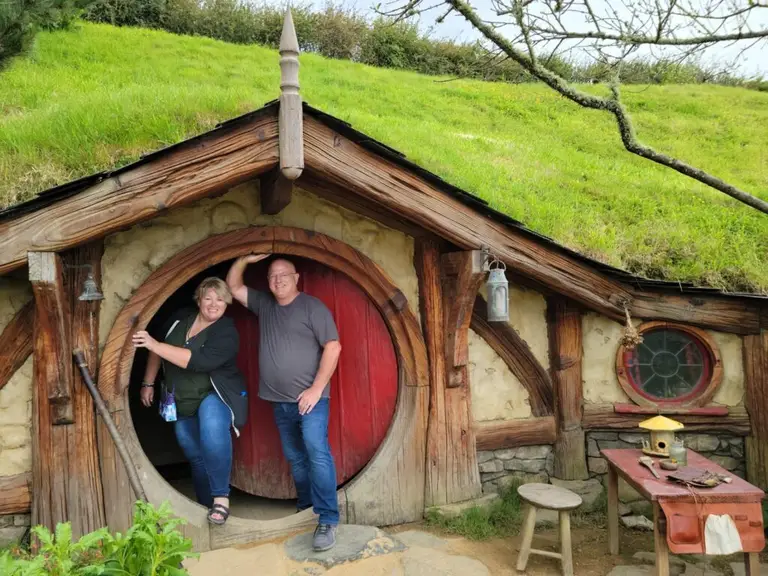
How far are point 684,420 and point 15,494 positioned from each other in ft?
16.0

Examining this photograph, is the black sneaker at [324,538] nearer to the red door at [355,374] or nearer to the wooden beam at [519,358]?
the red door at [355,374]

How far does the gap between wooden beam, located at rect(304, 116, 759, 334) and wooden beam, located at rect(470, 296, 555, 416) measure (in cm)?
48

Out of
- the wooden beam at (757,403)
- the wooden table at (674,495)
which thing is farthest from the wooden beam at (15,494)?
the wooden beam at (757,403)

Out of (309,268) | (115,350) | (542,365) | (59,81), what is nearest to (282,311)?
(309,268)

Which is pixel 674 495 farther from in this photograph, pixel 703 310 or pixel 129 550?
pixel 129 550

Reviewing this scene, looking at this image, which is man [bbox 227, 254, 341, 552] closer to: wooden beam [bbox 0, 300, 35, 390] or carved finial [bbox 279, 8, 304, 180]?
carved finial [bbox 279, 8, 304, 180]

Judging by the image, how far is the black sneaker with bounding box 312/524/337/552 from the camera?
3.87m

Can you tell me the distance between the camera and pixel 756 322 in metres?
4.80

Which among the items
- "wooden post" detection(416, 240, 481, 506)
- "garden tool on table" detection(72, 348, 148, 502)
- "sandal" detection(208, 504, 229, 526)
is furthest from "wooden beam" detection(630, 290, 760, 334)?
"garden tool on table" detection(72, 348, 148, 502)

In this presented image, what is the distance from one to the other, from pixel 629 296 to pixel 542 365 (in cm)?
88

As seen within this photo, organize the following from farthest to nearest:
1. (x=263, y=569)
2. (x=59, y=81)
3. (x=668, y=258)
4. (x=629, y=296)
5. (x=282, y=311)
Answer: (x=59, y=81)
(x=668, y=258)
(x=629, y=296)
(x=282, y=311)
(x=263, y=569)

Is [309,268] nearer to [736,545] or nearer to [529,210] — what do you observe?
[529,210]

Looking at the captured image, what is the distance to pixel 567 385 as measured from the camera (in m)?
4.93

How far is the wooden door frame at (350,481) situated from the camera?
384 centimetres
